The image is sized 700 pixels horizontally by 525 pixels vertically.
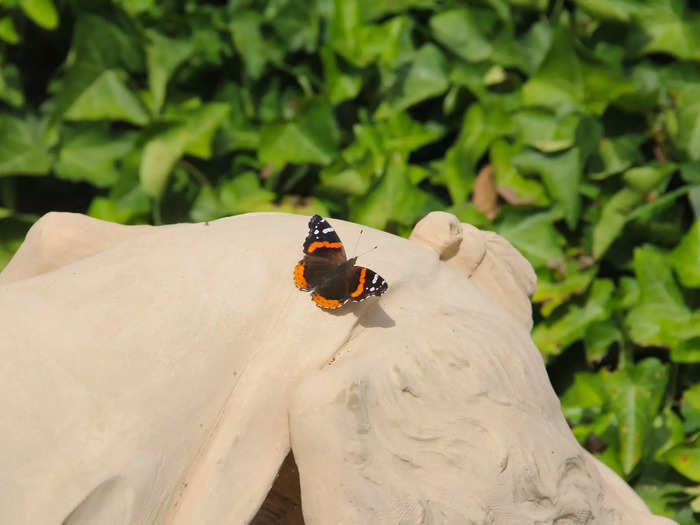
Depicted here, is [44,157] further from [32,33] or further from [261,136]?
[261,136]

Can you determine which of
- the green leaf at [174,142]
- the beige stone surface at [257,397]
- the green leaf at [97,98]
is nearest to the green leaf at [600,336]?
the green leaf at [174,142]

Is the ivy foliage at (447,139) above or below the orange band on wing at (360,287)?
below

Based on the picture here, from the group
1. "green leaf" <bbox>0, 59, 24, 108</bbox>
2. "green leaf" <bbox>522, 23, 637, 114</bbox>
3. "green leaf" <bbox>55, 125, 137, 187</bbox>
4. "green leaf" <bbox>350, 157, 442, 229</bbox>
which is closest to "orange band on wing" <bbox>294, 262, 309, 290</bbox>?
"green leaf" <bbox>350, 157, 442, 229</bbox>

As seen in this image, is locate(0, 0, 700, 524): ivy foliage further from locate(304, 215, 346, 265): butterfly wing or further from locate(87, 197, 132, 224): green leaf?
locate(304, 215, 346, 265): butterfly wing

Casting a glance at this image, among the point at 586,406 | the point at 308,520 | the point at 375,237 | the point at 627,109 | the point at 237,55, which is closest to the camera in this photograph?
the point at 308,520

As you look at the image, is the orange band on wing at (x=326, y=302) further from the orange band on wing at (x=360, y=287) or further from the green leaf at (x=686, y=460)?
the green leaf at (x=686, y=460)

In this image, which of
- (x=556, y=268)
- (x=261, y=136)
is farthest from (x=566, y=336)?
(x=261, y=136)
